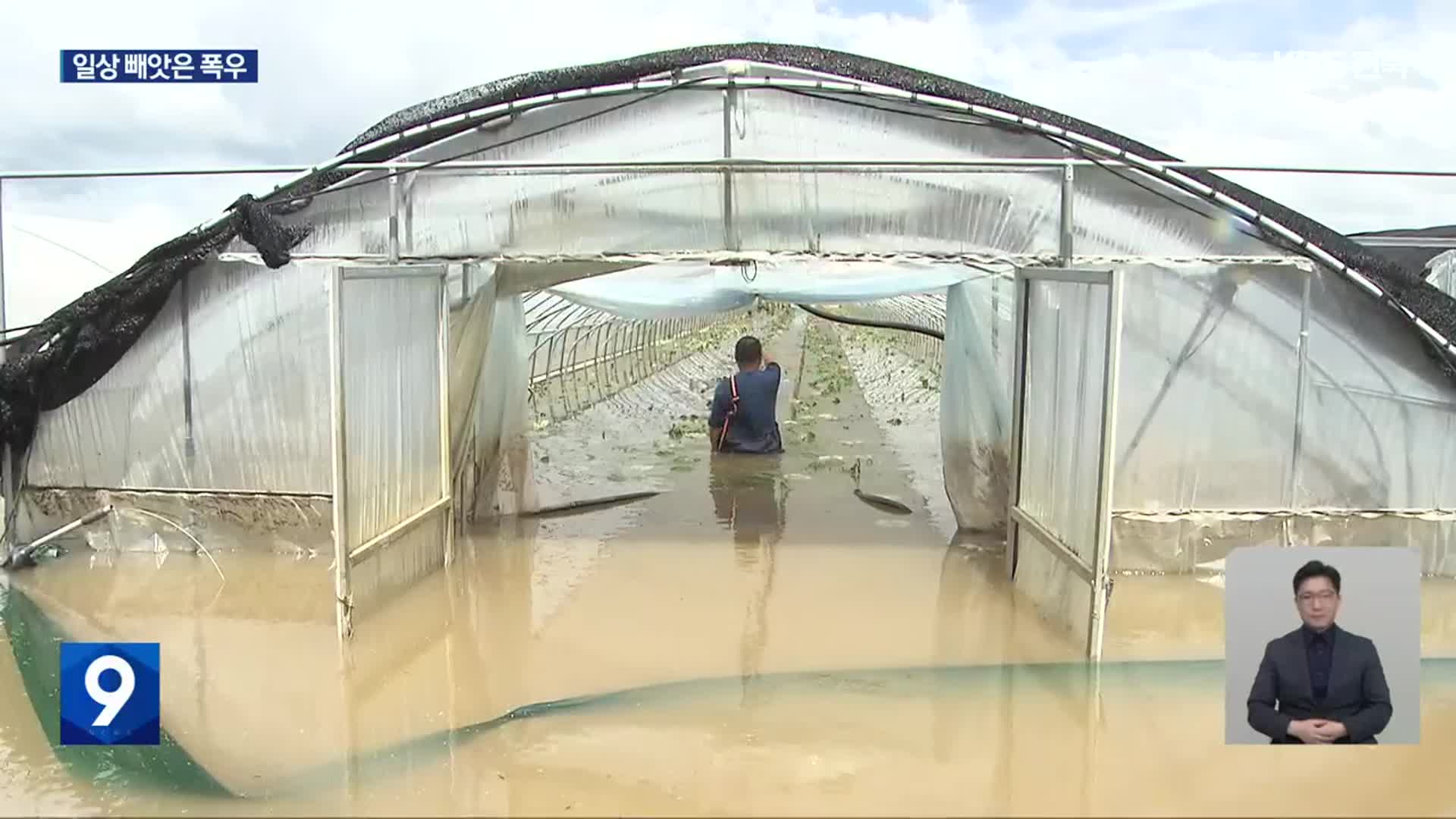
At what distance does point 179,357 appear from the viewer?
7.84m

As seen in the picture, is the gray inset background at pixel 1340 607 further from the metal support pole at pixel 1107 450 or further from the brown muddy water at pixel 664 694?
the metal support pole at pixel 1107 450

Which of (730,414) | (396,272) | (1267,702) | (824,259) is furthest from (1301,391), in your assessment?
(730,414)

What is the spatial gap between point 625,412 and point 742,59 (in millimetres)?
10922

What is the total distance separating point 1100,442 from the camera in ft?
19.0

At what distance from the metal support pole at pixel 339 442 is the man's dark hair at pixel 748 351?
19.7 feet

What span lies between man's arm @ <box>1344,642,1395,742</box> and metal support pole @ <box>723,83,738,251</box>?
472 centimetres

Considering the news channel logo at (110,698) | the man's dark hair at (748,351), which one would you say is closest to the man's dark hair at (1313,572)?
the news channel logo at (110,698)

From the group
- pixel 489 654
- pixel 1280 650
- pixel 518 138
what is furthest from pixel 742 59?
pixel 1280 650

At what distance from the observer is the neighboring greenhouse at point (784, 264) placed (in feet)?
23.6

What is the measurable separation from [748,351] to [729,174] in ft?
14.7

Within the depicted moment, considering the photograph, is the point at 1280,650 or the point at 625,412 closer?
the point at 1280,650

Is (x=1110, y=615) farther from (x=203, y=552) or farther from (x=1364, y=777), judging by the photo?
(x=203, y=552)

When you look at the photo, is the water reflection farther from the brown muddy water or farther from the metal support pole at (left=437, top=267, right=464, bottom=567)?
the metal support pole at (left=437, top=267, right=464, bottom=567)

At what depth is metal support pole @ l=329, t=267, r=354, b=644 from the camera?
237 inches
